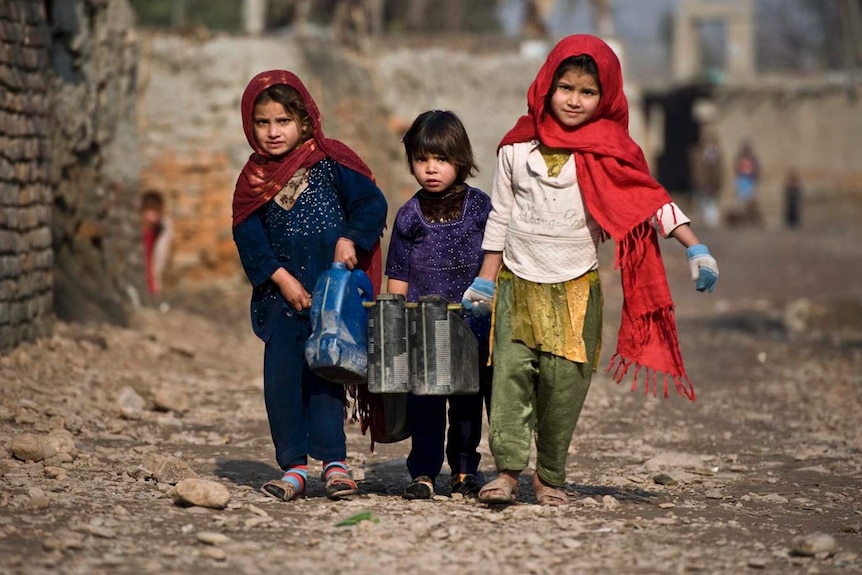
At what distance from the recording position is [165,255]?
13719 millimetres

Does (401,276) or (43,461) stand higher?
(401,276)

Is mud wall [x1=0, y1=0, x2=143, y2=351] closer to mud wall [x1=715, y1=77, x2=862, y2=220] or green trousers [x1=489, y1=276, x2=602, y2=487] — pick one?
green trousers [x1=489, y1=276, x2=602, y2=487]

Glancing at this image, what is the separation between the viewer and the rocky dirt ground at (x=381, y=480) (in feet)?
13.1

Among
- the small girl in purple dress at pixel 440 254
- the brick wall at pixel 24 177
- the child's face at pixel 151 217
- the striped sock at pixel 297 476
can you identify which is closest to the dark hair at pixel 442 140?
the small girl in purple dress at pixel 440 254

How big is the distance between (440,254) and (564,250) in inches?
18.9

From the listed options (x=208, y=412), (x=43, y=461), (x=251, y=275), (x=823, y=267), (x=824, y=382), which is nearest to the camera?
(x=251, y=275)

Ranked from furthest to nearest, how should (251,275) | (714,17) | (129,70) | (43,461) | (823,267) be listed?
1. (714,17)
2. (823,267)
3. (129,70)
4. (43,461)
5. (251,275)

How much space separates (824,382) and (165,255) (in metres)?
7.00

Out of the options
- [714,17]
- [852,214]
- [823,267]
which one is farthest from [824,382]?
[714,17]

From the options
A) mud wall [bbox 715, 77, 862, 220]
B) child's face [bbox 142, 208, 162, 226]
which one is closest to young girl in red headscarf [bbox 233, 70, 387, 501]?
child's face [bbox 142, 208, 162, 226]

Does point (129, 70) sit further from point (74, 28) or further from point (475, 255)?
point (475, 255)

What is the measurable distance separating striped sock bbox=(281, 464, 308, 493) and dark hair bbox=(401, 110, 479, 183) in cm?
120

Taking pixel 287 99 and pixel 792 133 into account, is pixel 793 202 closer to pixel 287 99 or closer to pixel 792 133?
pixel 792 133

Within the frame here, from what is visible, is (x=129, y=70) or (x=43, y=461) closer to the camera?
(x=43, y=461)
